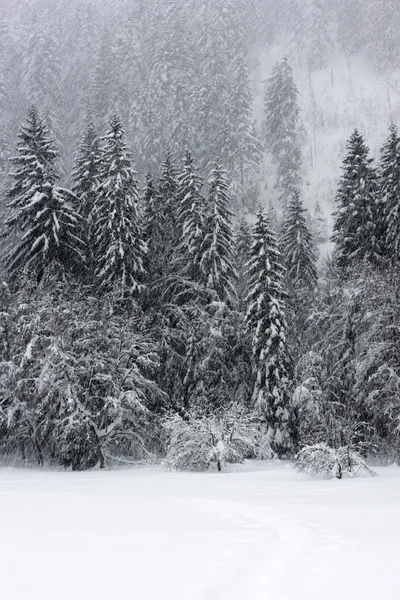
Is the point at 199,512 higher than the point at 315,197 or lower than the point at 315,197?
lower

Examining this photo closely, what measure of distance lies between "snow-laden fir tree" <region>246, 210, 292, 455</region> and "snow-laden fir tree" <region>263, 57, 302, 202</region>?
107 ft

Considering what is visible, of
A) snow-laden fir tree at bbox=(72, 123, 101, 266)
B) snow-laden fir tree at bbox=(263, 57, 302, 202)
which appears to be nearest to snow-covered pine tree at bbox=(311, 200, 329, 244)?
snow-laden fir tree at bbox=(263, 57, 302, 202)

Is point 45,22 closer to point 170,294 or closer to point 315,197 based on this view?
point 315,197

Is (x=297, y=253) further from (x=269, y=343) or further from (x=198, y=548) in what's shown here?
(x=198, y=548)

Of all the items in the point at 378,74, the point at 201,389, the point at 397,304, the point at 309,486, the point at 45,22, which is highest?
the point at 45,22

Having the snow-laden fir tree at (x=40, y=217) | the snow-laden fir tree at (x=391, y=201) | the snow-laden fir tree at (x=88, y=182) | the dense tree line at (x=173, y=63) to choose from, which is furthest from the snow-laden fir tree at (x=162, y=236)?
the dense tree line at (x=173, y=63)

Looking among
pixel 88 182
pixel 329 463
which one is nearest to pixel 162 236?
pixel 88 182

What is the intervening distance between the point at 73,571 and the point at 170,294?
95.1ft

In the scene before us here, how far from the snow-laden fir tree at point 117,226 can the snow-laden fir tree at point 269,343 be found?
6.78 meters

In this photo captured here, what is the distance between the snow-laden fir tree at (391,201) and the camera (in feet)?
102

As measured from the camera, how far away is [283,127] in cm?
6600

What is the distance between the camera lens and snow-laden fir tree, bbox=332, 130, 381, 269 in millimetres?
32062

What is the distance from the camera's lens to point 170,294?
33875mm

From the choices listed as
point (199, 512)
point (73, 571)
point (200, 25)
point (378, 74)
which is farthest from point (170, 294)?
point (200, 25)
